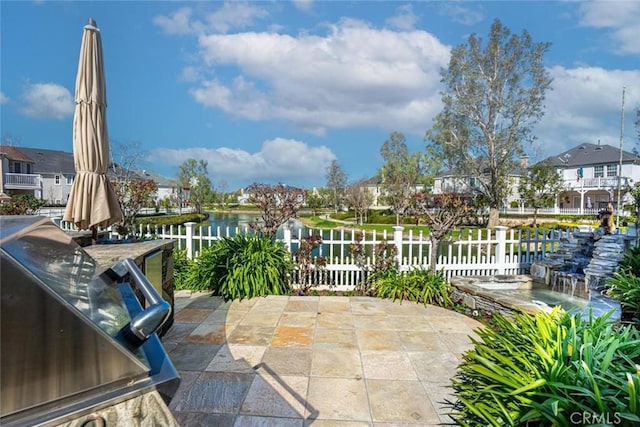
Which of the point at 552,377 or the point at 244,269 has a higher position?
the point at 552,377

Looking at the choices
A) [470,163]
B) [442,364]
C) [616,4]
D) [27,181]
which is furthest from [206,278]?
[27,181]

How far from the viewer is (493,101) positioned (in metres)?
22.7

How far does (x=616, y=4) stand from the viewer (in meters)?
7.15

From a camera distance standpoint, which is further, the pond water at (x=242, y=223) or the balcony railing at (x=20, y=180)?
the balcony railing at (x=20, y=180)

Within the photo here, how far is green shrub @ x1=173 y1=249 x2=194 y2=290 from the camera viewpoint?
6.64 metres

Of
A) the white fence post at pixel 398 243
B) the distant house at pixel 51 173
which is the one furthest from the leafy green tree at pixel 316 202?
the white fence post at pixel 398 243

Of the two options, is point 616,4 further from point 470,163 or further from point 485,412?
point 470,163

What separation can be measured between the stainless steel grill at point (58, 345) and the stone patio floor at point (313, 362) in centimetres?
170

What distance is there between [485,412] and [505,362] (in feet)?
1.11

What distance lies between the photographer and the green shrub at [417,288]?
561 cm

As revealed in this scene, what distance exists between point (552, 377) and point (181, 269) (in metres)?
6.58

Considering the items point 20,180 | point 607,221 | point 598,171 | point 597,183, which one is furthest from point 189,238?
point 598,171

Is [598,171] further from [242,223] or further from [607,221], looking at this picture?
[242,223]

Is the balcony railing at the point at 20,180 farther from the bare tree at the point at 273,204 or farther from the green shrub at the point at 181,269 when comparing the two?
the bare tree at the point at 273,204
